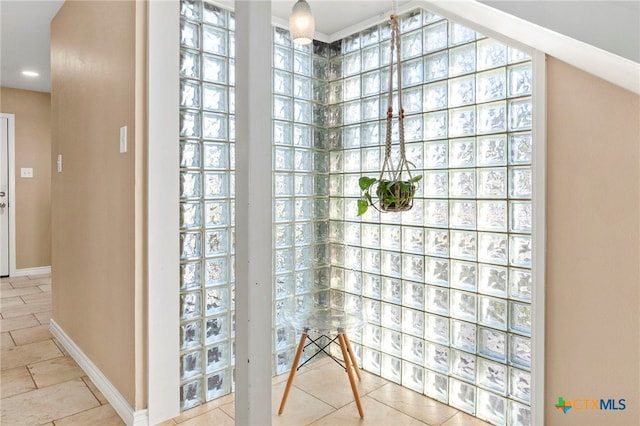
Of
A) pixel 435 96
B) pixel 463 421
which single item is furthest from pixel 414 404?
pixel 435 96

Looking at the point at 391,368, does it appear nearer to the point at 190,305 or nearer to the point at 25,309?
the point at 190,305

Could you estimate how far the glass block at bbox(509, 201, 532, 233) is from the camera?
1696 mm

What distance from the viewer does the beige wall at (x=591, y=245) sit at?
1.37m

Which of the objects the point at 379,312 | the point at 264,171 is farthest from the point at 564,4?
the point at 379,312

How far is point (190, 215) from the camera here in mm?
1964

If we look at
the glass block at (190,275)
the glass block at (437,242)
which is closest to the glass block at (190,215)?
the glass block at (190,275)

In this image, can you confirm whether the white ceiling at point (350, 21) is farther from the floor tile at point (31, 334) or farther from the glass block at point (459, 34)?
the floor tile at point (31, 334)

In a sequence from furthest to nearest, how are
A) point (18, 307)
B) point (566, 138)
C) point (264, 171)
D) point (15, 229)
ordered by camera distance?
1. point (15, 229)
2. point (18, 307)
3. point (566, 138)
4. point (264, 171)

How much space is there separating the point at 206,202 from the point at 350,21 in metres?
1.35

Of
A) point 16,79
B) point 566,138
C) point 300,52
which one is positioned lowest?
point 566,138

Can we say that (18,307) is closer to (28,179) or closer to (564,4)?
(28,179)

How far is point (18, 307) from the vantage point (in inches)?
137

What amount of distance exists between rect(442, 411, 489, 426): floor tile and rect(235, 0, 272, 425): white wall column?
4.95 ft

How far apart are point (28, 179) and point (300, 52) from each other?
3.99 meters
